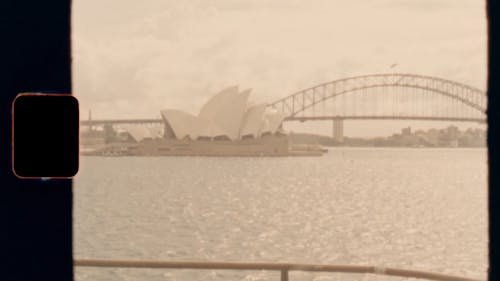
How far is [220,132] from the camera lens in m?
99.3

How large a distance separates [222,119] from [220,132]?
Result: 632 centimetres

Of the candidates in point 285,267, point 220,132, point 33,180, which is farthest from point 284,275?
point 220,132

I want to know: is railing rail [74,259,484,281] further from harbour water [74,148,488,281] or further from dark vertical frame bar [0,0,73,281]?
harbour water [74,148,488,281]

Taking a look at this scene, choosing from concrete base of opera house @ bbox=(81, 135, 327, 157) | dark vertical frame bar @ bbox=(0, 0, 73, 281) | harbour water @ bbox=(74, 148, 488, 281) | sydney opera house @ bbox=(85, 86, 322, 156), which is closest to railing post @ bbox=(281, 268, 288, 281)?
dark vertical frame bar @ bbox=(0, 0, 73, 281)

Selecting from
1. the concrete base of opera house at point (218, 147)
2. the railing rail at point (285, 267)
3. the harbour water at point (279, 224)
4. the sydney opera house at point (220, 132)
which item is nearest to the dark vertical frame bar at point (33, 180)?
the railing rail at point (285, 267)

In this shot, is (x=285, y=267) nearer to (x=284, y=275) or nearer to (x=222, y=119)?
(x=284, y=275)

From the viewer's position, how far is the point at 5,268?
7.51ft

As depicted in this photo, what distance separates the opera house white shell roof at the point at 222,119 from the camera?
86.4 meters
